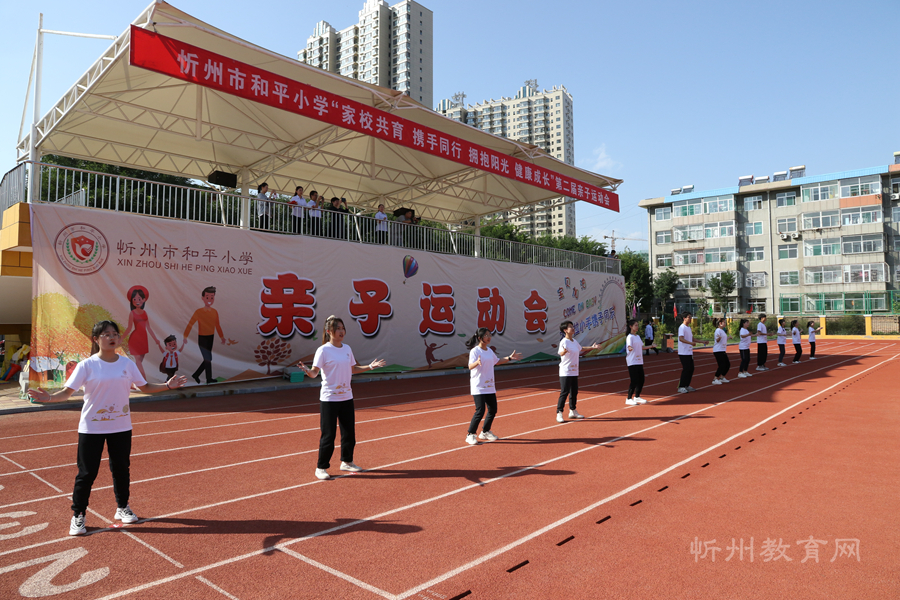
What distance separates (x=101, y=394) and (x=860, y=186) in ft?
202

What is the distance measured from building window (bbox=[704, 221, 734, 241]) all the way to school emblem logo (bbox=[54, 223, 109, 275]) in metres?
58.0

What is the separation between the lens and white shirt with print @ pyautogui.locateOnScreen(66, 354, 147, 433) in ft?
13.7

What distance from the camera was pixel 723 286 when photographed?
52312 millimetres

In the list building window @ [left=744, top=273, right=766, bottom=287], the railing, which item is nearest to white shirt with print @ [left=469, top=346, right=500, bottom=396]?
the railing

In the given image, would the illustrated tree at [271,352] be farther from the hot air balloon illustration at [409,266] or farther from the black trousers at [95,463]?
the black trousers at [95,463]

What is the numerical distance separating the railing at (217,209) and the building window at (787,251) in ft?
148

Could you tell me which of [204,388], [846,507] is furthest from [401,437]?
[204,388]

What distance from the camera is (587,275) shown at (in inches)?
995

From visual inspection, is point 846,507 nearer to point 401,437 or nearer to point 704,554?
point 704,554

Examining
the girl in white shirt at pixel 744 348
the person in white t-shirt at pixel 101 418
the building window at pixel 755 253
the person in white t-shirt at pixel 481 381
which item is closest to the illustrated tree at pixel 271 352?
the person in white t-shirt at pixel 481 381

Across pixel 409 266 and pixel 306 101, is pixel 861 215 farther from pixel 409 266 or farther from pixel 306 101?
pixel 306 101

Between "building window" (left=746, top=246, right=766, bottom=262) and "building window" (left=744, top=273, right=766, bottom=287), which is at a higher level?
"building window" (left=746, top=246, right=766, bottom=262)

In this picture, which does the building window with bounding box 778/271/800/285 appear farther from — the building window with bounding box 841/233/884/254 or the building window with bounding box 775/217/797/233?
the building window with bounding box 841/233/884/254

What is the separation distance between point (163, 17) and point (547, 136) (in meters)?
125
